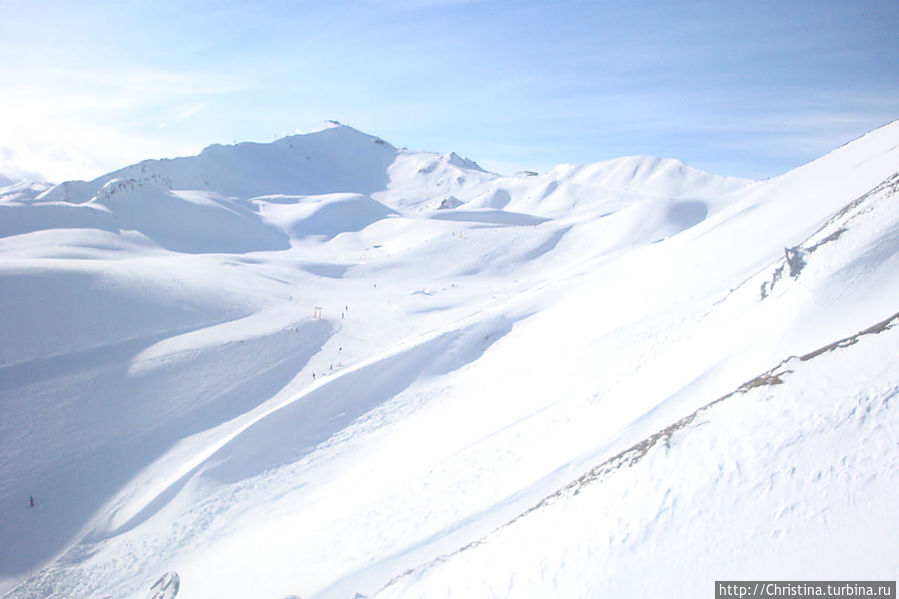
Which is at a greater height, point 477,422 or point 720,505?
point 720,505

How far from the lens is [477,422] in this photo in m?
14.6

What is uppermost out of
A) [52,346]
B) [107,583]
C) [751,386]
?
[52,346]

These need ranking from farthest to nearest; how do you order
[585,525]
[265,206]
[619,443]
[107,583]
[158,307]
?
[265,206] < [158,307] < [107,583] < [619,443] < [585,525]

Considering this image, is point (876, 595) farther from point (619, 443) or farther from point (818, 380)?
point (619, 443)

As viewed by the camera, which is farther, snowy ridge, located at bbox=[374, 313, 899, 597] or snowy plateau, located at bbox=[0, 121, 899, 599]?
snowy plateau, located at bbox=[0, 121, 899, 599]

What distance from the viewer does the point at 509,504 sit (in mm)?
9828

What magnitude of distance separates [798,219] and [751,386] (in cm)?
1424

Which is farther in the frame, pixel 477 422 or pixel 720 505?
pixel 477 422

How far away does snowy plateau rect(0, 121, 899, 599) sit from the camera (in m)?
6.14

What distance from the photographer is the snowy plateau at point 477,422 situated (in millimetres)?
6137

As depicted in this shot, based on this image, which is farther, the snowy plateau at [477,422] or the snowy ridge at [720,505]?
the snowy plateau at [477,422]

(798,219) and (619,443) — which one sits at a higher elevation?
(798,219)

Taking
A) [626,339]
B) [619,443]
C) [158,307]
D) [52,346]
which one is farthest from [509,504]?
[158,307]

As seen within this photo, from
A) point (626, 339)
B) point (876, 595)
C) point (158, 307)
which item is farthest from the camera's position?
point (158, 307)
